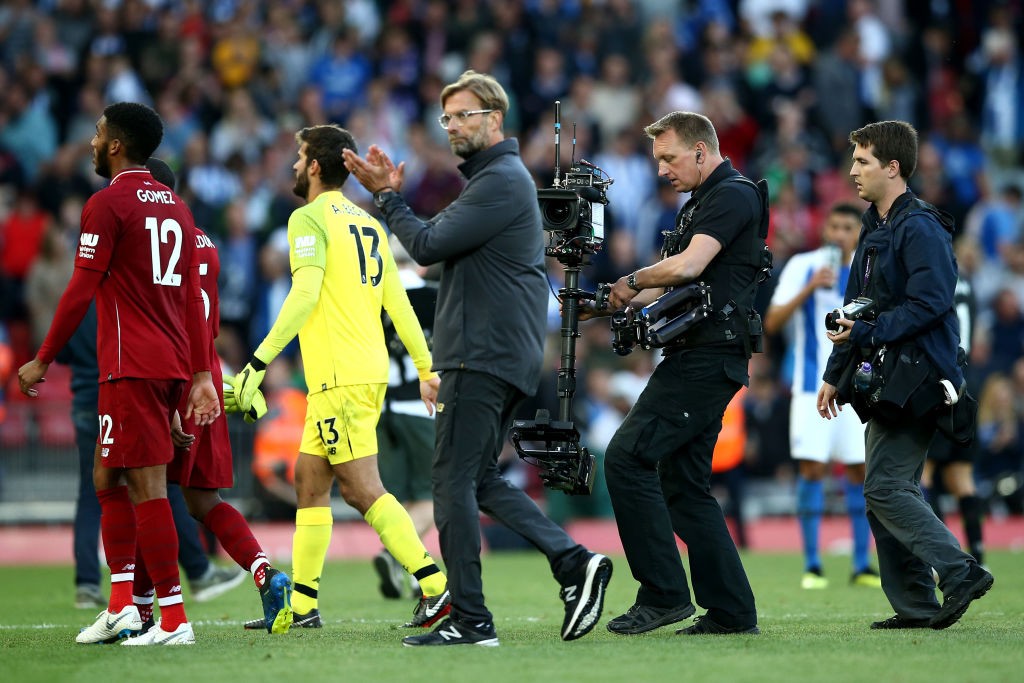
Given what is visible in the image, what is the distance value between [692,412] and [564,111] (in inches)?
503

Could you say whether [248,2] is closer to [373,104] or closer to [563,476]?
[373,104]

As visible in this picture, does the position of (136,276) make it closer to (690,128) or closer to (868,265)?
(690,128)

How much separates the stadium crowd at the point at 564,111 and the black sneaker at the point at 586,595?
957 cm

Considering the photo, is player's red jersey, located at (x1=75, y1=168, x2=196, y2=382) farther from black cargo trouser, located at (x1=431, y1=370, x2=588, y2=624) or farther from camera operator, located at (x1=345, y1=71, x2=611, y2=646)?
black cargo trouser, located at (x1=431, y1=370, x2=588, y2=624)

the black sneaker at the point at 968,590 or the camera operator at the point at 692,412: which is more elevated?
the camera operator at the point at 692,412

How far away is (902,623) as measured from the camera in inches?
325

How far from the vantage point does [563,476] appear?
310 inches

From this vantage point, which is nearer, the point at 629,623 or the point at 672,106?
the point at 629,623

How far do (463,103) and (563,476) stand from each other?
6.24ft

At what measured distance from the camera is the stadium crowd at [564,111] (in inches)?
695

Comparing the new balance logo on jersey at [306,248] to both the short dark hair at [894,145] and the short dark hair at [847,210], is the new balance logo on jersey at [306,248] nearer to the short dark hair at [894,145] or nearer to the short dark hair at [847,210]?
the short dark hair at [894,145]

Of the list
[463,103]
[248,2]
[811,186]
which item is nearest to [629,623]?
[463,103]

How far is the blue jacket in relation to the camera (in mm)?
7977

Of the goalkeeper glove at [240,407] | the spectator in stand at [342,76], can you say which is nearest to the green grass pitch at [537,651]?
the goalkeeper glove at [240,407]
